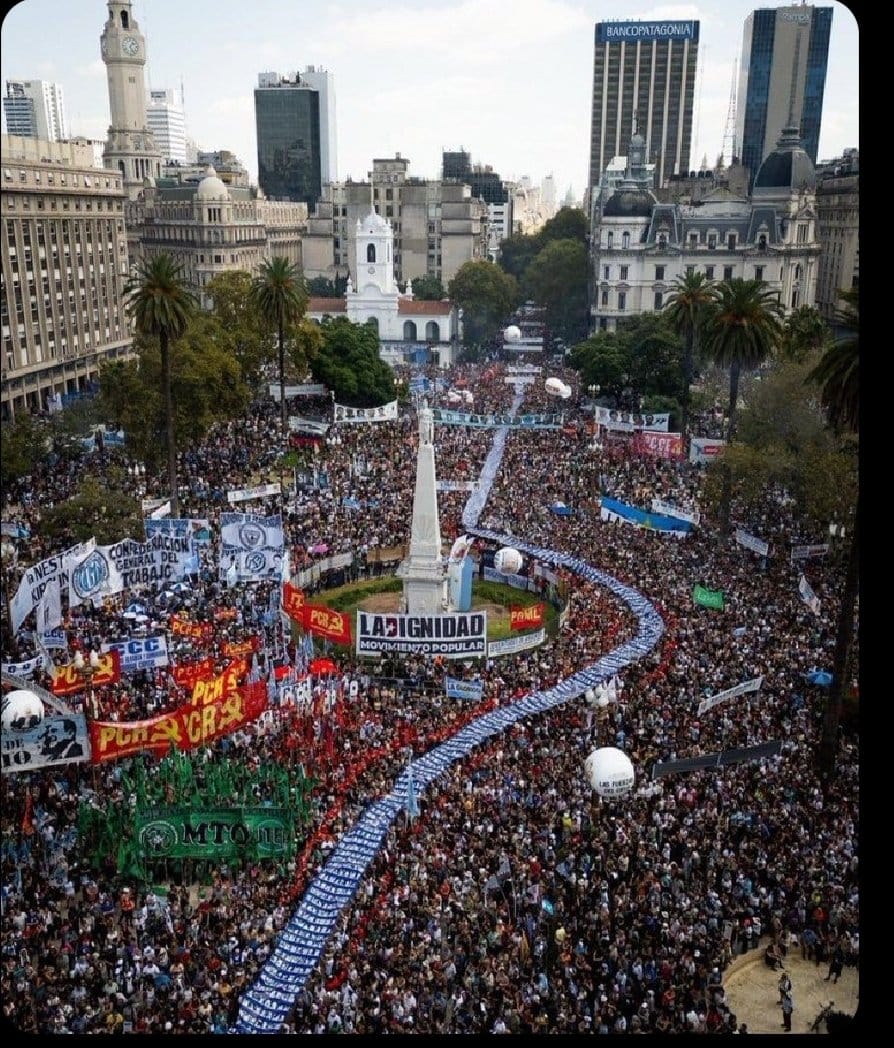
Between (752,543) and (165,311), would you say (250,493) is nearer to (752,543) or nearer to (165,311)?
(165,311)

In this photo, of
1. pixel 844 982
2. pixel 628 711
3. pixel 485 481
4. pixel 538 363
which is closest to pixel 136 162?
pixel 538 363

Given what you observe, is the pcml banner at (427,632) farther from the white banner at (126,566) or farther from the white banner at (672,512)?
the white banner at (672,512)

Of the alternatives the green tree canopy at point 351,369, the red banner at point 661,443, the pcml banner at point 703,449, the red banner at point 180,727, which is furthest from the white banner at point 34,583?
the green tree canopy at point 351,369

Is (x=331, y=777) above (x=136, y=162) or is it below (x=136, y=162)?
below

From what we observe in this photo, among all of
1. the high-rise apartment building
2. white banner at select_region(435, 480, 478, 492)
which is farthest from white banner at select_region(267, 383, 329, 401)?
white banner at select_region(435, 480, 478, 492)

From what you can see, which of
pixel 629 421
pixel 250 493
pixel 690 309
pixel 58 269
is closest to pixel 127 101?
pixel 58 269

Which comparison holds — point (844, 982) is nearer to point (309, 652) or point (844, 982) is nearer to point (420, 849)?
point (420, 849)

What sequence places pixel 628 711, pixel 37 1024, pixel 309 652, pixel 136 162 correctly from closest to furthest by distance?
pixel 37 1024 → pixel 628 711 → pixel 309 652 → pixel 136 162
